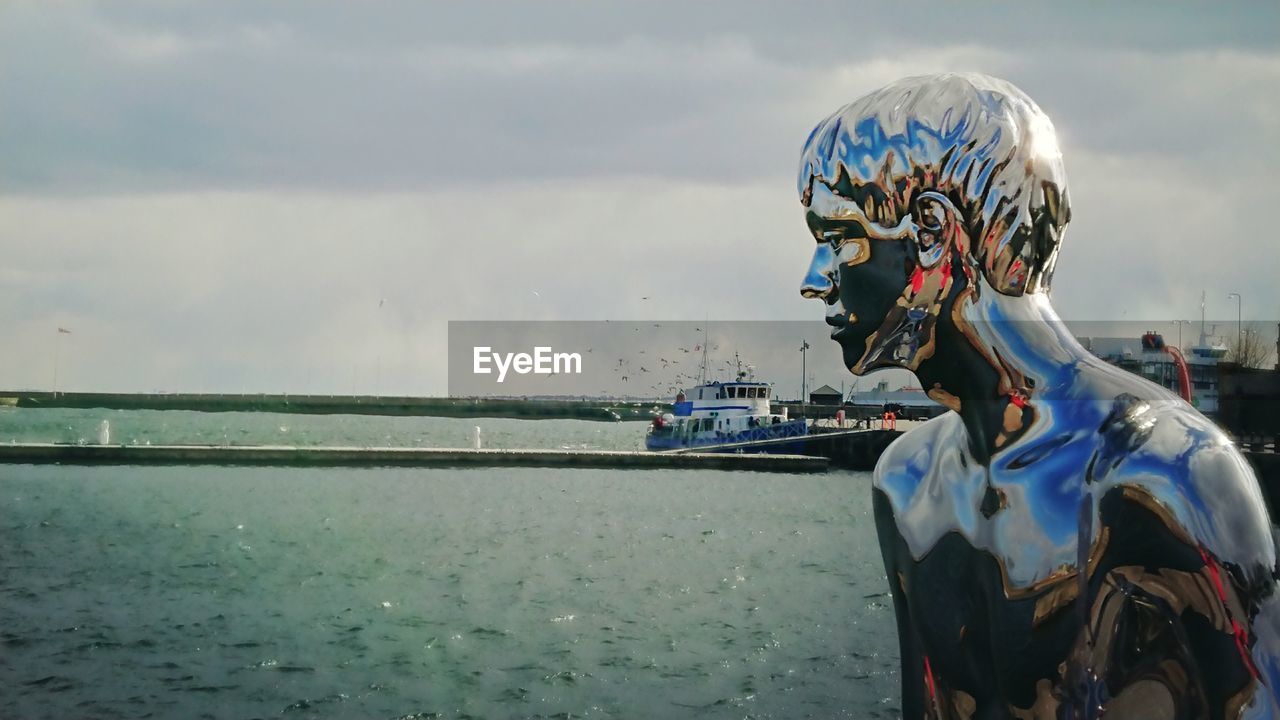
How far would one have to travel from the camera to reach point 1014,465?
2016 mm

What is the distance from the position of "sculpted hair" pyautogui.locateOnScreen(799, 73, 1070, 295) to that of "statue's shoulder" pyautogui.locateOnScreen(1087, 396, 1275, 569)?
288 mm

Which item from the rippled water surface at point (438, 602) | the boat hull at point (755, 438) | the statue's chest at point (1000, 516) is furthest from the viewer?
the boat hull at point (755, 438)

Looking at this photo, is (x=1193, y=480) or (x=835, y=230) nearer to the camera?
(x=1193, y=480)

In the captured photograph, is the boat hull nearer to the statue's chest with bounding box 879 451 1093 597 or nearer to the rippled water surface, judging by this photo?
the rippled water surface

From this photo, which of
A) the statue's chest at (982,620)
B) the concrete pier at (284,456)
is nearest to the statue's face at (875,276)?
the statue's chest at (982,620)

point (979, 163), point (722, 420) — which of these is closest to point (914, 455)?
point (979, 163)

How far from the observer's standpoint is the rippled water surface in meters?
16.9

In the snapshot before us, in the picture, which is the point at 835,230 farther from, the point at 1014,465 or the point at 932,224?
the point at 1014,465

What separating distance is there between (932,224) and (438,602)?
24.6m

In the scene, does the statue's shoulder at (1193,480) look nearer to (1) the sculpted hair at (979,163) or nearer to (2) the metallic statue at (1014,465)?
(2) the metallic statue at (1014,465)

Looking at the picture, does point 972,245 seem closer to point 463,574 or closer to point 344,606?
point 344,606

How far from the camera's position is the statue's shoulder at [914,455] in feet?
7.37

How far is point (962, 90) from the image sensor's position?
6.71 ft

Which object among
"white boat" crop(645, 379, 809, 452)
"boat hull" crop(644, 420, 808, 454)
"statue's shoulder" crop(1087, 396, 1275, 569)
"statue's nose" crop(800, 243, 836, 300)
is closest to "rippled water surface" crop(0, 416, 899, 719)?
"boat hull" crop(644, 420, 808, 454)
